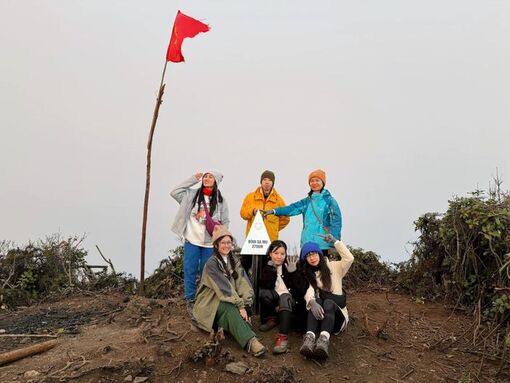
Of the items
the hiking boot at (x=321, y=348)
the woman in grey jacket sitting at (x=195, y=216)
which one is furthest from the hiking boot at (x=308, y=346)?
the woman in grey jacket sitting at (x=195, y=216)

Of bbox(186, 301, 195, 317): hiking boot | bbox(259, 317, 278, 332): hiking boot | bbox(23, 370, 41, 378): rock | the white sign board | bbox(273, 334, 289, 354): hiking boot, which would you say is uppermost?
the white sign board

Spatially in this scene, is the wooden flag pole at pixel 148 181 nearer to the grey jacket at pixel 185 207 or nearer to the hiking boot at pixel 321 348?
A: the grey jacket at pixel 185 207

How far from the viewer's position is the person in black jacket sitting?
5.16 m

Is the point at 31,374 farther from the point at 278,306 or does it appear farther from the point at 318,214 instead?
the point at 318,214

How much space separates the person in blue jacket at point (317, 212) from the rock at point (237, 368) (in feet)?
6.09

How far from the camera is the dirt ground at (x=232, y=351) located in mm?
4430

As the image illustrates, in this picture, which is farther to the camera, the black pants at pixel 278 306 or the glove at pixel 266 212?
the glove at pixel 266 212

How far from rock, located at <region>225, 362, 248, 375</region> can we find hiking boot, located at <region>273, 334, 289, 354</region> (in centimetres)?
47

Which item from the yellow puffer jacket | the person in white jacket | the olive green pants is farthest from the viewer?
the yellow puffer jacket

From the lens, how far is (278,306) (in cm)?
524

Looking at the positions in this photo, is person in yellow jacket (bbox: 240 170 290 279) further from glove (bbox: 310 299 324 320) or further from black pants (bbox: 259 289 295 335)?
glove (bbox: 310 299 324 320)

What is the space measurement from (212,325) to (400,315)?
10.3 ft

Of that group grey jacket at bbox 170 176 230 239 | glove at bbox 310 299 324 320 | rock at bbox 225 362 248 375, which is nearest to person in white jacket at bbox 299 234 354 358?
glove at bbox 310 299 324 320

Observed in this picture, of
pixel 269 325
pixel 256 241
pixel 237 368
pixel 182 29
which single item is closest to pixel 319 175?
pixel 256 241
